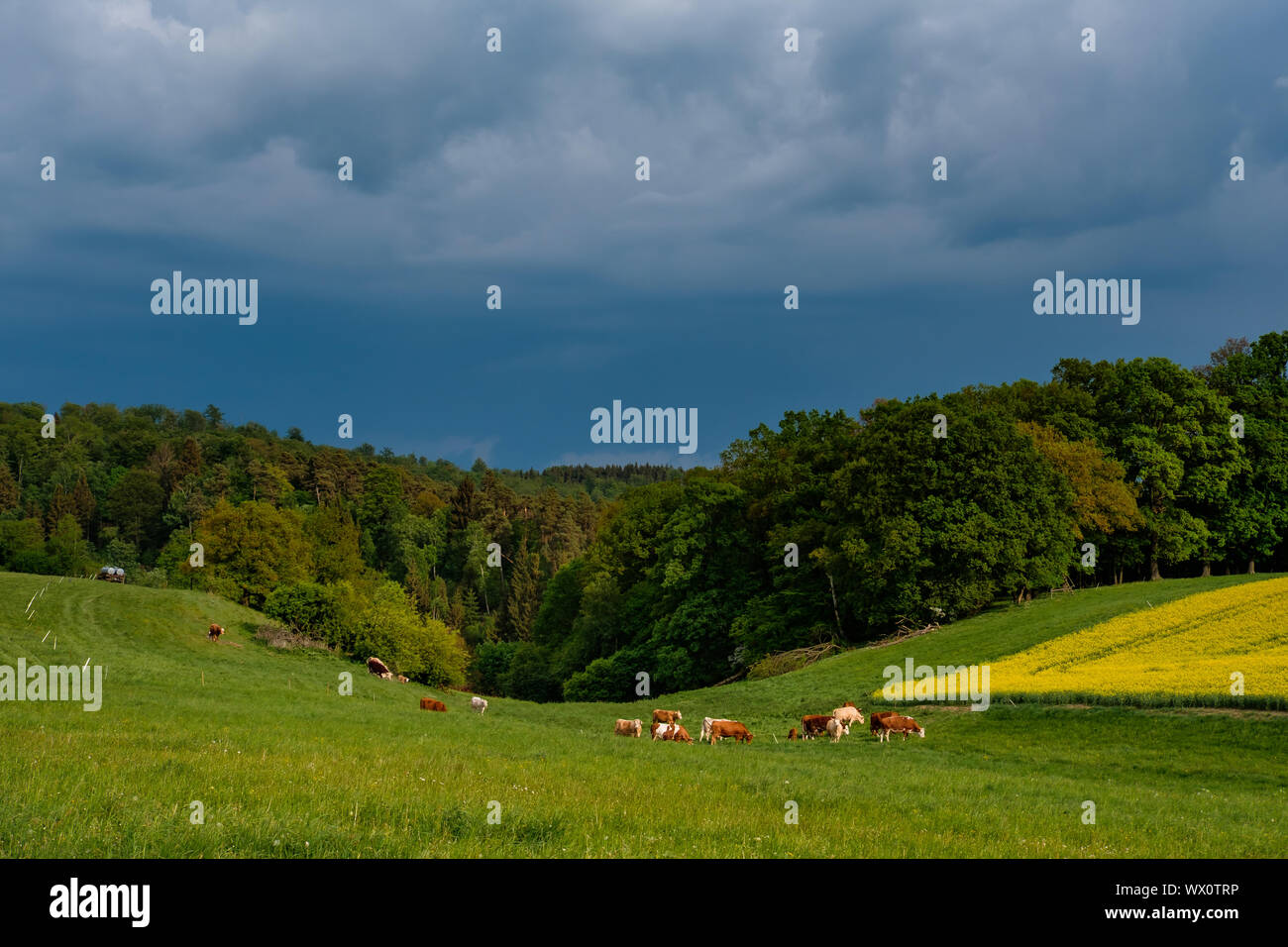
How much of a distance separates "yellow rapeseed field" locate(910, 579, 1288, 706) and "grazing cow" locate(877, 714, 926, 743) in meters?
4.94

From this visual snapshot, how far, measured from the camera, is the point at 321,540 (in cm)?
12144

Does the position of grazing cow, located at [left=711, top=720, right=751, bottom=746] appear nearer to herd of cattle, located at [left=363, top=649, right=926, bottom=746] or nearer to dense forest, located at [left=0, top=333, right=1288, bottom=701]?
herd of cattle, located at [left=363, top=649, right=926, bottom=746]

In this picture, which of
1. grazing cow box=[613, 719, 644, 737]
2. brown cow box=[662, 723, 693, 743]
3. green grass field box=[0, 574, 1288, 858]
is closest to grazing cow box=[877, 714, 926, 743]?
green grass field box=[0, 574, 1288, 858]

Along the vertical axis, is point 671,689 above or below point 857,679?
below

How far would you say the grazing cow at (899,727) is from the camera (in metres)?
34.3

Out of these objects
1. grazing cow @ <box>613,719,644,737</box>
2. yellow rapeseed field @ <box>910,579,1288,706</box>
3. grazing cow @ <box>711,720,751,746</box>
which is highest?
yellow rapeseed field @ <box>910,579,1288,706</box>

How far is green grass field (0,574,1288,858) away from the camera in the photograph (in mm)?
9750

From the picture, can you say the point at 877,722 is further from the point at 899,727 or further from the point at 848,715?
the point at 848,715

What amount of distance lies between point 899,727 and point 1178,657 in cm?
1645

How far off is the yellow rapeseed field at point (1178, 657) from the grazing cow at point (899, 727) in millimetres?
4939

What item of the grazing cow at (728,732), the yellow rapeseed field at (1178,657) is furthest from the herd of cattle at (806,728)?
the yellow rapeseed field at (1178,657)

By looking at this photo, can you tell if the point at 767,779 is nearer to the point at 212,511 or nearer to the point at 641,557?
the point at 641,557

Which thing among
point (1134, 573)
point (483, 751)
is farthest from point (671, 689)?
point (483, 751)
